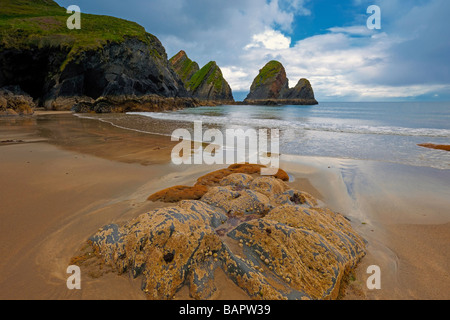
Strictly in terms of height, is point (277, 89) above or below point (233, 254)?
above

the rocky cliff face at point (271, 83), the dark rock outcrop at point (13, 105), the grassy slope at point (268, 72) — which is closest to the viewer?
the dark rock outcrop at point (13, 105)

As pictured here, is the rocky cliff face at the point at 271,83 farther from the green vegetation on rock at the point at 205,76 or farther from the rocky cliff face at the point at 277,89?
the green vegetation on rock at the point at 205,76

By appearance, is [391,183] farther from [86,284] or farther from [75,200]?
[75,200]

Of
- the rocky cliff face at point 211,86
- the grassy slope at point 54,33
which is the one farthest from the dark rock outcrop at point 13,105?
the rocky cliff face at point 211,86

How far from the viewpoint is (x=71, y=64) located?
36.2 m

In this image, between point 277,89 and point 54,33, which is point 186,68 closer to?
point 277,89

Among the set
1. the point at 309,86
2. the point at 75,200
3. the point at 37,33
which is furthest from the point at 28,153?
the point at 309,86

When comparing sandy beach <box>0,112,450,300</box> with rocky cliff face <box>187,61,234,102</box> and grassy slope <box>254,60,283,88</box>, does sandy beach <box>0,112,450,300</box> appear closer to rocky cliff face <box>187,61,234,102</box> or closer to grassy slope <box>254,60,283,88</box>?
rocky cliff face <box>187,61,234,102</box>

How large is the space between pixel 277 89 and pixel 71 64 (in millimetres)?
102217

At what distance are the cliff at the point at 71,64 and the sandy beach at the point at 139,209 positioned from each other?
33.9 metres

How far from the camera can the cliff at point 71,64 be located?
3597cm

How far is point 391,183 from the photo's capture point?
5.71 meters

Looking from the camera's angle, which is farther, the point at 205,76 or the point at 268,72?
the point at 268,72

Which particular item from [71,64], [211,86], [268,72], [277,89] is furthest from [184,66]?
[71,64]
